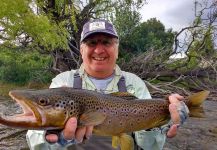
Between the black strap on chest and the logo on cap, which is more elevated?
the logo on cap

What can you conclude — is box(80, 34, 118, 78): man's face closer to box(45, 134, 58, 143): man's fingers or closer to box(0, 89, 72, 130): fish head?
box(0, 89, 72, 130): fish head

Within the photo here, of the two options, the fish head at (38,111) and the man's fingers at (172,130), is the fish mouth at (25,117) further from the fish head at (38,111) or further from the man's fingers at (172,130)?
the man's fingers at (172,130)

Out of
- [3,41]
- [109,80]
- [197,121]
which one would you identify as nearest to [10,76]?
[3,41]

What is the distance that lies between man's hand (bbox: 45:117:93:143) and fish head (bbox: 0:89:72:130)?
0.04m

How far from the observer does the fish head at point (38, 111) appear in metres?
2.34

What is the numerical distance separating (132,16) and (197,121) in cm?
1402

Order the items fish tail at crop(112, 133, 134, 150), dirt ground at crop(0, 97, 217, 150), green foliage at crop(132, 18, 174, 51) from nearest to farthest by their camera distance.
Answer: fish tail at crop(112, 133, 134, 150) < dirt ground at crop(0, 97, 217, 150) < green foliage at crop(132, 18, 174, 51)

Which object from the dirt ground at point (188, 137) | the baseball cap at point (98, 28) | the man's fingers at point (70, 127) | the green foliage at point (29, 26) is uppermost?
the green foliage at point (29, 26)

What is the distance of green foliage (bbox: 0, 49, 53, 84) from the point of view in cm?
1817

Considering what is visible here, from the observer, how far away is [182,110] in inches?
115

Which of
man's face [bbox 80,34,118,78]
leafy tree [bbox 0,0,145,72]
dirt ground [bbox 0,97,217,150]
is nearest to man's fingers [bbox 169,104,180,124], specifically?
man's face [bbox 80,34,118,78]

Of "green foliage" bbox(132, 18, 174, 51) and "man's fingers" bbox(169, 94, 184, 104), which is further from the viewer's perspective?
"green foliage" bbox(132, 18, 174, 51)

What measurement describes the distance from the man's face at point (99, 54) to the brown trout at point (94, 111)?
0.61m

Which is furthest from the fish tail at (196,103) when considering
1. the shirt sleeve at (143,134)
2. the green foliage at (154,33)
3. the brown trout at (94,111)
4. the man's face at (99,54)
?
the green foliage at (154,33)
